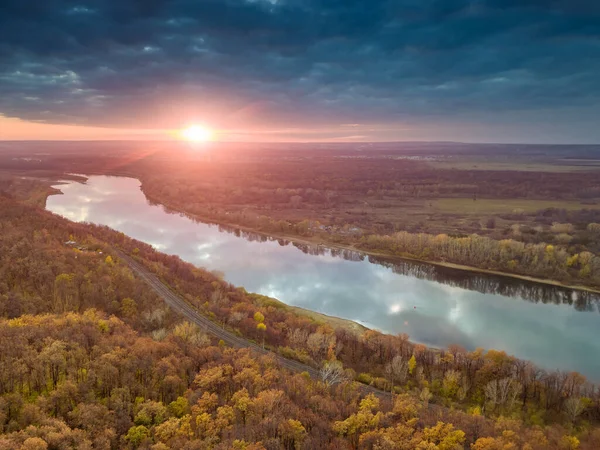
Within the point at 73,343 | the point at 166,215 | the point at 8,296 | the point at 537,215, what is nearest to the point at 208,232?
the point at 166,215

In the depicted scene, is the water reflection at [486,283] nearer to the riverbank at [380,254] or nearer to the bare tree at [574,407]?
the riverbank at [380,254]

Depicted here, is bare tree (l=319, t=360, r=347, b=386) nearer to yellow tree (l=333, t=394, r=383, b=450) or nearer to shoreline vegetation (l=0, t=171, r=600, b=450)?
shoreline vegetation (l=0, t=171, r=600, b=450)

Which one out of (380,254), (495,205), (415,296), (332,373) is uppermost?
(495,205)

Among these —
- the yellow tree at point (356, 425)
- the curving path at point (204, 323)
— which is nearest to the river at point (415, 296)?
the curving path at point (204, 323)

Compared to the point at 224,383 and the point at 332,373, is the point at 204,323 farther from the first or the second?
the point at 224,383

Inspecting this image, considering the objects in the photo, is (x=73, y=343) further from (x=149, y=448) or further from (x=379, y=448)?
(x=379, y=448)

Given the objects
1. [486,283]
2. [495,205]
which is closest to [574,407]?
[486,283]
